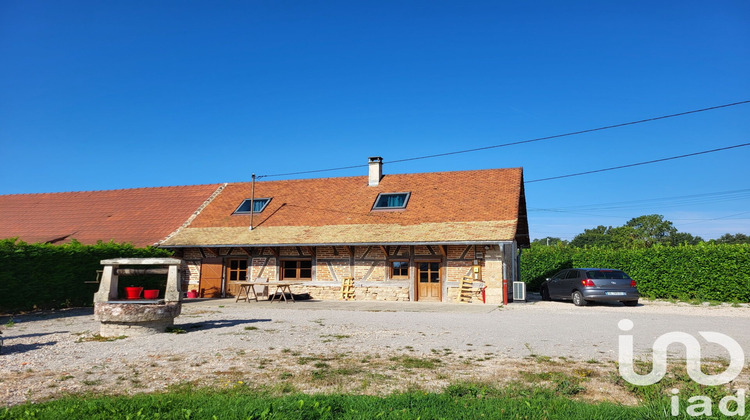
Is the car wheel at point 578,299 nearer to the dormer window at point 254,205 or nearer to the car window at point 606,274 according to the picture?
the car window at point 606,274

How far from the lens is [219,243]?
1936 cm

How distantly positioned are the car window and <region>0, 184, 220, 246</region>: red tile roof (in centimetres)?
1662

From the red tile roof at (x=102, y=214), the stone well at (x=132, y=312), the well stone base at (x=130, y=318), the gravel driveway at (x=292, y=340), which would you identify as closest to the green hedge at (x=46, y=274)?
the gravel driveway at (x=292, y=340)

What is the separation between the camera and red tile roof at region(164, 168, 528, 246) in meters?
17.9

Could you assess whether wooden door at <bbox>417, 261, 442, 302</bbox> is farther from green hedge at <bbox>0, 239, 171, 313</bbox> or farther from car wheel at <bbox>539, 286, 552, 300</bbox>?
green hedge at <bbox>0, 239, 171, 313</bbox>

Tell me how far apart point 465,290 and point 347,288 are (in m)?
4.44

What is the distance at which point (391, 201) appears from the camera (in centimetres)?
2103

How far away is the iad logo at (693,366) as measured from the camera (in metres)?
4.18

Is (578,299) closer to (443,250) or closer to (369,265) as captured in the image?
(443,250)

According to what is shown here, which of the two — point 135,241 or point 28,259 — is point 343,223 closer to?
point 135,241

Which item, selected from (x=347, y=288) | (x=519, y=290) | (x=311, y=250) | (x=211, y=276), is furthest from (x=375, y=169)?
(x=519, y=290)

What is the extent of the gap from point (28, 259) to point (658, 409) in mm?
14683

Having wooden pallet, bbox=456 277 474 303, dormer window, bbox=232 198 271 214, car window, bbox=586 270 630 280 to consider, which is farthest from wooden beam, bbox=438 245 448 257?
dormer window, bbox=232 198 271 214

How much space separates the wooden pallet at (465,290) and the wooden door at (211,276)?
32.2 ft
